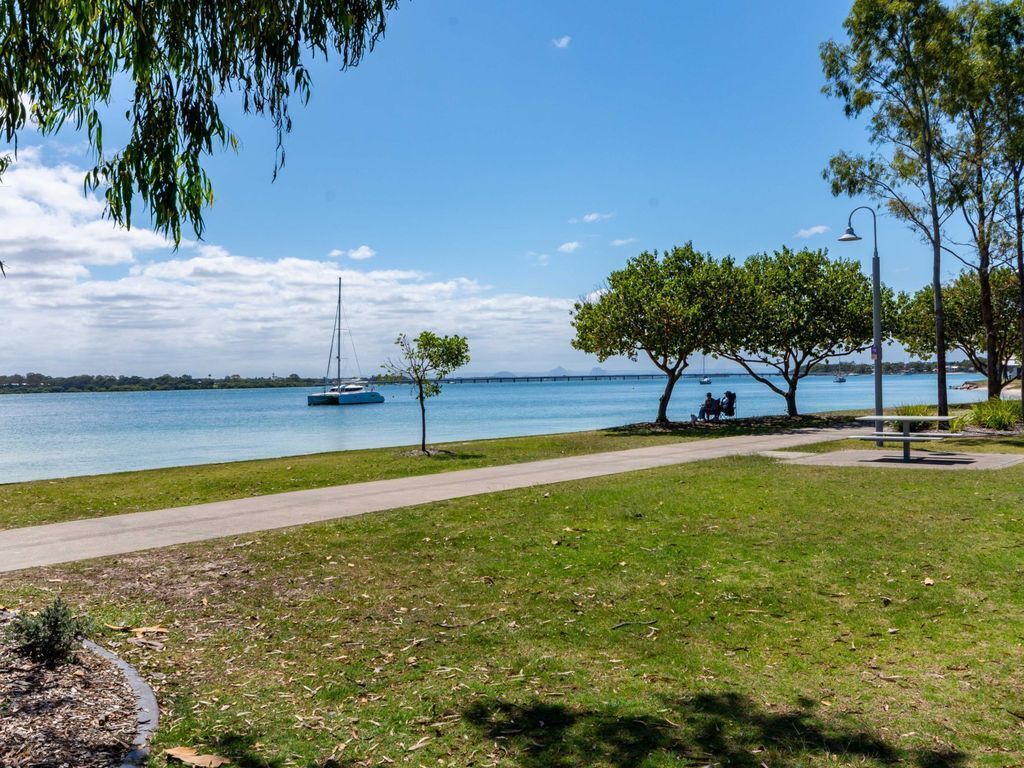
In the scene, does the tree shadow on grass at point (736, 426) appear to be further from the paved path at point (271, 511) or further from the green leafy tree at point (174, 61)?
the green leafy tree at point (174, 61)

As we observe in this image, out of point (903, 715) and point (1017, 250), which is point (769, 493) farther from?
point (1017, 250)

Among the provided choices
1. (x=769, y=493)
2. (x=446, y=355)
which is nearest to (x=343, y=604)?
(x=769, y=493)

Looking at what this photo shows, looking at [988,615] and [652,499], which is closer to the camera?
[988,615]

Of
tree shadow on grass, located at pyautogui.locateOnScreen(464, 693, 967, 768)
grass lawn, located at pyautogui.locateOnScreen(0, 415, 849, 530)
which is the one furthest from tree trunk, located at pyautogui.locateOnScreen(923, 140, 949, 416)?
tree shadow on grass, located at pyautogui.locateOnScreen(464, 693, 967, 768)

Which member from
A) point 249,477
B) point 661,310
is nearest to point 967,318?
point 661,310

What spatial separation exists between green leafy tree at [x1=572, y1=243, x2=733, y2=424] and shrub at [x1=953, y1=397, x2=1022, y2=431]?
10.6 metres

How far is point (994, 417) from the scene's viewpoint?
2389 cm

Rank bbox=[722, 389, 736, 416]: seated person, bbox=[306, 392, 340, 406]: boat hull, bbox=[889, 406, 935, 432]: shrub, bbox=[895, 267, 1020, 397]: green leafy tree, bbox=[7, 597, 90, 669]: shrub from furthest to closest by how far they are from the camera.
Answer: bbox=[306, 392, 340, 406]: boat hull, bbox=[895, 267, 1020, 397]: green leafy tree, bbox=[722, 389, 736, 416]: seated person, bbox=[889, 406, 935, 432]: shrub, bbox=[7, 597, 90, 669]: shrub

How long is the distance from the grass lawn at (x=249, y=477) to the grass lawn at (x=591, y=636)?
4.40 metres

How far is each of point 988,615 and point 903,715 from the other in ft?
7.78

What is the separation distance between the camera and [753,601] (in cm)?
670

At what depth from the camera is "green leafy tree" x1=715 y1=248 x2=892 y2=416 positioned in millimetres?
34000

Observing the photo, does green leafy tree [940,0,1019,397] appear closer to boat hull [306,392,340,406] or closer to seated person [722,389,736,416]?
seated person [722,389,736,416]

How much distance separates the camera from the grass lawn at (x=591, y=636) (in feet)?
13.9
